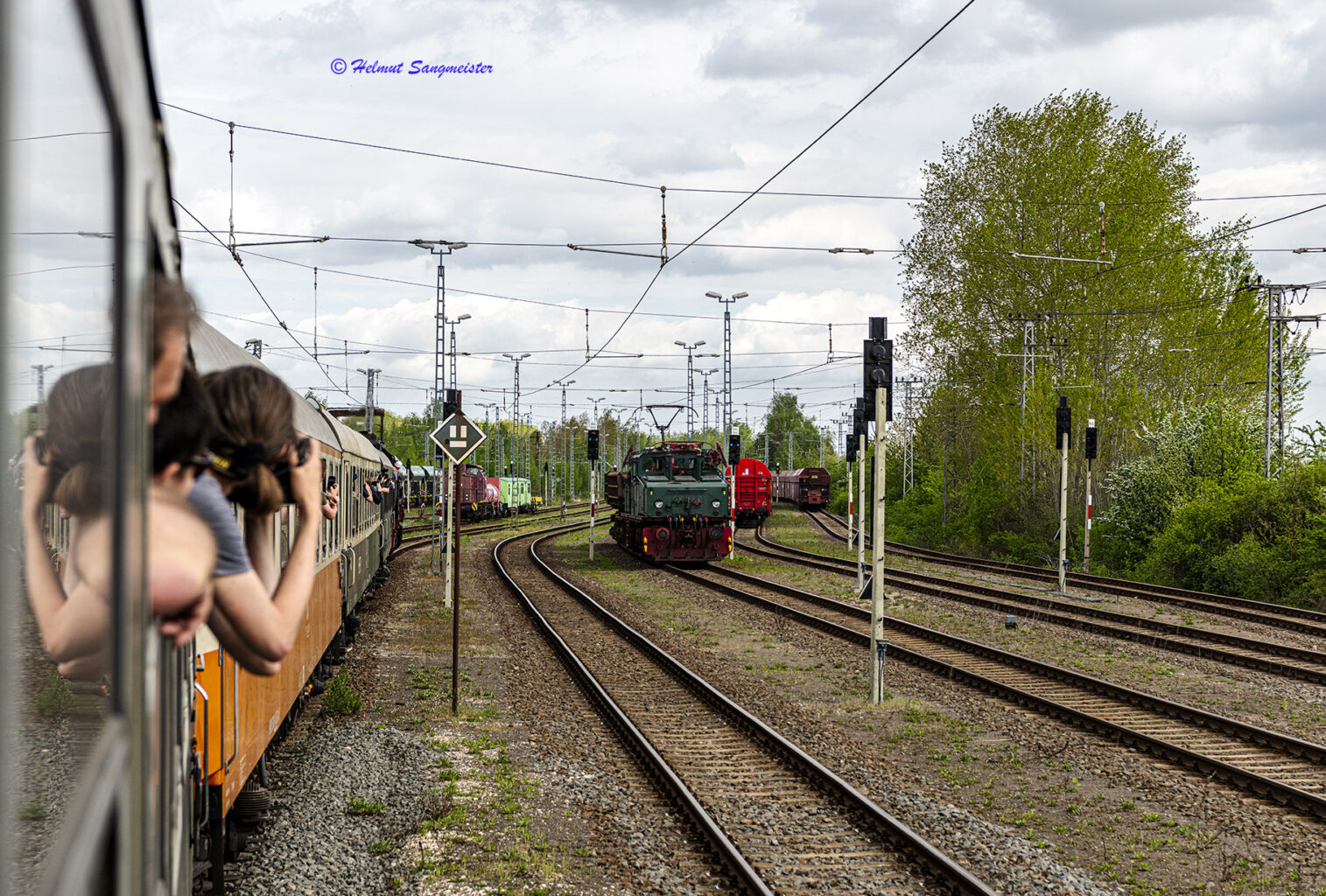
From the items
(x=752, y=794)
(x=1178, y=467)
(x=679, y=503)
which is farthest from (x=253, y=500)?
(x=1178, y=467)

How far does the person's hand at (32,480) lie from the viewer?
4.02ft

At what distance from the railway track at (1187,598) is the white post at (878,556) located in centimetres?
833

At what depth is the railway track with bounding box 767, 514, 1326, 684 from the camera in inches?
531

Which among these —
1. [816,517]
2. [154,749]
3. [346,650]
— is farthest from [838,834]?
[816,517]

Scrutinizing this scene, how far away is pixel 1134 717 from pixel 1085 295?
22.5m

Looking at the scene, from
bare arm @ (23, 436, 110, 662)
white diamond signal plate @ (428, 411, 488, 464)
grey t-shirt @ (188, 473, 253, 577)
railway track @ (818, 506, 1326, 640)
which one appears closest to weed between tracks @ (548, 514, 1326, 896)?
railway track @ (818, 506, 1326, 640)

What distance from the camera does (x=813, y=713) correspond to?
37.1ft

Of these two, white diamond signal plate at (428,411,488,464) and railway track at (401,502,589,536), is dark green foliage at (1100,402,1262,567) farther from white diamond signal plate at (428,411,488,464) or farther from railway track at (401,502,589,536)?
railway track at (401,502,589,536)

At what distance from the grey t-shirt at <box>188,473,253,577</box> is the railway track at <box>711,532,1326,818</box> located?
838 centimetres

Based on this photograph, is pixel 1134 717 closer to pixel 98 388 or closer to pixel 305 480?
pixel 305 480

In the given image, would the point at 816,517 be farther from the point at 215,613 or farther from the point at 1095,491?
the point at 215,613

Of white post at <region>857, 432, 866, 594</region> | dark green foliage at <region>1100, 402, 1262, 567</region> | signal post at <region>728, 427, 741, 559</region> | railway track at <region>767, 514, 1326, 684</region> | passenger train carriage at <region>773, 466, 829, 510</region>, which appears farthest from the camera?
passenger train carriage at <region>773, 466, 829, 510</region>

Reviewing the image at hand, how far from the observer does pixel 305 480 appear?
1865 mm

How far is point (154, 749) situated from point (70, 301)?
2.97 ft
